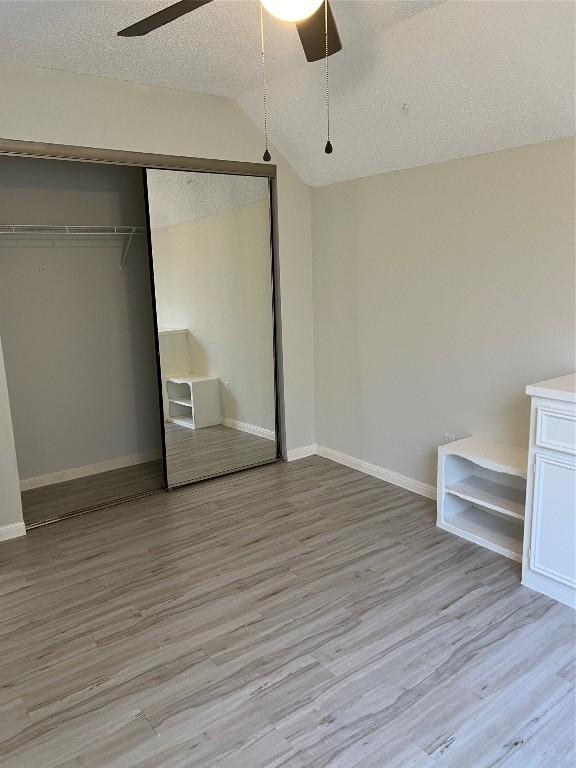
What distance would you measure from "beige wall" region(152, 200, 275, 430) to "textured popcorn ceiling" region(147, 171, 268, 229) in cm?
5

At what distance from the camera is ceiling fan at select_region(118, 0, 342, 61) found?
1.85m

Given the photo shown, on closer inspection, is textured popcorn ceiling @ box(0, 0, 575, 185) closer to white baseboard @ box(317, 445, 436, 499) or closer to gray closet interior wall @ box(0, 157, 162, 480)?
gray closet interior wall @ box(0, 157, 162, 480)

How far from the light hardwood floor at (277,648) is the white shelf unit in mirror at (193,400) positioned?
31.9 inches

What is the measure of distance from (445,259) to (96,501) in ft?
9.35

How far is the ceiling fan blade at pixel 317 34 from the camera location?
7.13 feet

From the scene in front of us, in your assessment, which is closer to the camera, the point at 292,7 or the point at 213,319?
the point at 292,7

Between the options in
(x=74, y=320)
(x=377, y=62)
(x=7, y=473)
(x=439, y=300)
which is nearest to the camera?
(x=377, y=62)

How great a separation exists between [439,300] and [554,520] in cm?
155

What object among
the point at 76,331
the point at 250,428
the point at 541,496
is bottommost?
the point at 250,428

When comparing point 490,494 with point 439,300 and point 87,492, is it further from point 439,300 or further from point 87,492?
point 87,492

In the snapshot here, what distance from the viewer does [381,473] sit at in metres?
4.29

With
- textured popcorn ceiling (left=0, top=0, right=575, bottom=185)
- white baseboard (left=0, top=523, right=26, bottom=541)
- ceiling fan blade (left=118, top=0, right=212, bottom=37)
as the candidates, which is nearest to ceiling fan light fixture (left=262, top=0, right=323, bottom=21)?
ceiling fan blade (left=118, top=0, right=212, bottom=37)

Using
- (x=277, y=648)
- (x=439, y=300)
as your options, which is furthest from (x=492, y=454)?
(x=277, y=648)

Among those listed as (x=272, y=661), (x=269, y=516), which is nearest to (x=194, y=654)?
(x=272, y=661)
